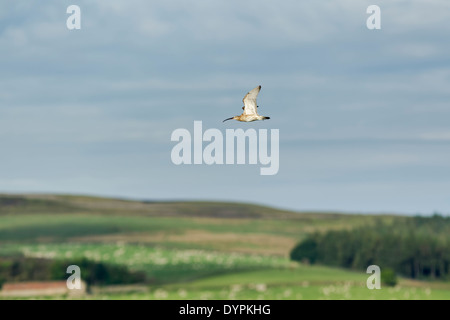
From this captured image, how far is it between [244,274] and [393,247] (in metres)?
8.98

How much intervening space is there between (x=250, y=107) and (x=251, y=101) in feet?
0.74

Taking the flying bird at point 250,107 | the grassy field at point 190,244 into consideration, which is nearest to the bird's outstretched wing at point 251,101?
the flying bird at point 250,107

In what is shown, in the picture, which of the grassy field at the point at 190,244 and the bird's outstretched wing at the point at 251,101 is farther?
the grassy field at the point at 190,244

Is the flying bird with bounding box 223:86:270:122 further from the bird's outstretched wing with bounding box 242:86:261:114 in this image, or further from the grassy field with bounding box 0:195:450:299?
the grassy field with bounding box 0:195:450:299

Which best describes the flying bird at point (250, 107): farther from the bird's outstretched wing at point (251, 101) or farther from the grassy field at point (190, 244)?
the grassy field at point (190, 244)

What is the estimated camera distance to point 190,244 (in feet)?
148

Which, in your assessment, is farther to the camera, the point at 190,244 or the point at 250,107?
the point at 190,244

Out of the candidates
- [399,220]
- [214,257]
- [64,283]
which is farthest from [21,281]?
[399,220]

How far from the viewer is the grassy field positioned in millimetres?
40625

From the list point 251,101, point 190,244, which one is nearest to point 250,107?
point 251,101

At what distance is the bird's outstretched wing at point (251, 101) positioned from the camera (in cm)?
2627

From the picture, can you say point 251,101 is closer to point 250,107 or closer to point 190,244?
point 250,107
